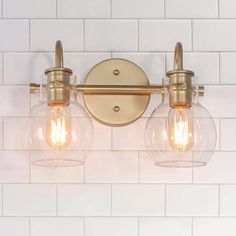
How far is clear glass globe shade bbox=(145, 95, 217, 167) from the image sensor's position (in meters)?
0.69

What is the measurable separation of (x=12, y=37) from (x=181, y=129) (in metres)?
0.38

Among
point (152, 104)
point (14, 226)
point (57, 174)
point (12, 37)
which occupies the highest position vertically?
point (12, 37)

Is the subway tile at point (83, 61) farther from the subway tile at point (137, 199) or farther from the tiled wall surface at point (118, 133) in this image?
the subway tile at point (137, 199)

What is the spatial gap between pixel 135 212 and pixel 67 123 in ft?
0.79

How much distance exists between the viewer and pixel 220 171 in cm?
82

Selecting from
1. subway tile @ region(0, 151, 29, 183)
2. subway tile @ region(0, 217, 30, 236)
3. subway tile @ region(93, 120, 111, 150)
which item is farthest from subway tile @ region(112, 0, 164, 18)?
subway tile @ region(0, 217, 30, 236)

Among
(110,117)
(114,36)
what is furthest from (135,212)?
(114,36)

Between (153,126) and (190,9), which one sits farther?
(190,9)

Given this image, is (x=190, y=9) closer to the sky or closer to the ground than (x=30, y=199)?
closer to the sky

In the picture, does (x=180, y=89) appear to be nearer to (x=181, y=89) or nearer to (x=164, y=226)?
(x=181, y=89)

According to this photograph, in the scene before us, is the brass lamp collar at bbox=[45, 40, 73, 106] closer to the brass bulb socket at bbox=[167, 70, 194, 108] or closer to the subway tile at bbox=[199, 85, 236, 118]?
the brass bulb socket at bbox=[167, 70, 194, 108]

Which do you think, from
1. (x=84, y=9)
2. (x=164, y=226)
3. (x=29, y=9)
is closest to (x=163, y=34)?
(x=84, y=9)

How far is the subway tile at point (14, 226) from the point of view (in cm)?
82

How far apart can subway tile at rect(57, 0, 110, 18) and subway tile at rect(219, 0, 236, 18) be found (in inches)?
8.7
